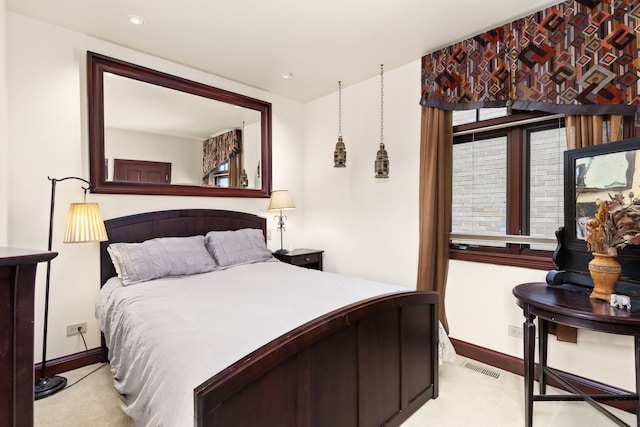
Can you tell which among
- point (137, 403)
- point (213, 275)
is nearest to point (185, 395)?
point (137, 403)

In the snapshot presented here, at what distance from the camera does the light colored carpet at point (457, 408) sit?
1.97 metres

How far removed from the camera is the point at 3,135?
2.16 meters

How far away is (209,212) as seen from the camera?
11.3 feet

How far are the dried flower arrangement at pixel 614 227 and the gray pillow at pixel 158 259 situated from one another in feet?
9.00

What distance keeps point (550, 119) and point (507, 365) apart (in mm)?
1948

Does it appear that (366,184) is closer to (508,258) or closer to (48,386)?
(508,258)

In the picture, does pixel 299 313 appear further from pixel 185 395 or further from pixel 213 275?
pixel 213 275

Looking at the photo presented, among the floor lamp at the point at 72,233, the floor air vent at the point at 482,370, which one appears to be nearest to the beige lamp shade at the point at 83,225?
the floor lamp at the point at 72,233

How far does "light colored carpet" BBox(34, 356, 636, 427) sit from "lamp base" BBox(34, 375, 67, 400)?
0.13 feet

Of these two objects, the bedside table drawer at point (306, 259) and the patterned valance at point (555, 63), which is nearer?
the patterned valance at point (555, 63)

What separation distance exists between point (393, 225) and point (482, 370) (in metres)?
1.49

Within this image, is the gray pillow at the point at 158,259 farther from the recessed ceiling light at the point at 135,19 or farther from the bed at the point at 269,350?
the recessed ceiling light at the point at 135,19

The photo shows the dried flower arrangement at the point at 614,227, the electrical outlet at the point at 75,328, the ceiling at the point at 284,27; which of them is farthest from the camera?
the electrical outlet at the point at 75,328

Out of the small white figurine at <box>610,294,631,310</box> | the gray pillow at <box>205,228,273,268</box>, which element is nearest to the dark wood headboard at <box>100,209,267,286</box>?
the gray pillow at <box>205,228,273,268</box>
